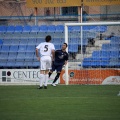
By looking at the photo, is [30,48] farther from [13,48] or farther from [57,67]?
[57,67]

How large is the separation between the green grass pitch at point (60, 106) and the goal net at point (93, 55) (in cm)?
519

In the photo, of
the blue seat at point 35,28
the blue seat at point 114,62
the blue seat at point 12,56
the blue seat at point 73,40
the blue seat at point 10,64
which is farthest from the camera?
the blue seat at point 35,28

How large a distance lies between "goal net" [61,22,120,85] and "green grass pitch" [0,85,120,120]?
17.0ft

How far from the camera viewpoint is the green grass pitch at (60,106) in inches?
437

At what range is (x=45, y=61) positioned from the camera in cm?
1945

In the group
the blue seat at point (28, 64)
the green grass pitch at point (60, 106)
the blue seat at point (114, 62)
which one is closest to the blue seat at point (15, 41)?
the blue seat at point (28, 64)

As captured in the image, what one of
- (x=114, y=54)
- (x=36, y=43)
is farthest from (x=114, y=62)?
(x=36, y=43)

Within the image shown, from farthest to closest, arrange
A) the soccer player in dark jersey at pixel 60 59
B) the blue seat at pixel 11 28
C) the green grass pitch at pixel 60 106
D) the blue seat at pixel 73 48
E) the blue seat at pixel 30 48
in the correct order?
the blue seat at pixel 11 28
the blue seat at pixel 30 48
the blue seat at pixel 73 48
the soccer player in dark jersey at pixel 60 59
the green grass pitch at pixel 60 106

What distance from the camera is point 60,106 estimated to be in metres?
13.1

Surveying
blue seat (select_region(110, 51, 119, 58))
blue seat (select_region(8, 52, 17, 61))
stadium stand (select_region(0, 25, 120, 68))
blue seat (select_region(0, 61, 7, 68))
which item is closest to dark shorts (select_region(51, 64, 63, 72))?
stadium stand (select_region(0, 25, 120, 68))

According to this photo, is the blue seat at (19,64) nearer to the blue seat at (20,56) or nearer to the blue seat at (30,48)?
the blue seat at (20,56)

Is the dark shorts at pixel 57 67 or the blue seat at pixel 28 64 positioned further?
the blue seat at pixel 28 64

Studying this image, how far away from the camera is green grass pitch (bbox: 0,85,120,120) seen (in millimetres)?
11102

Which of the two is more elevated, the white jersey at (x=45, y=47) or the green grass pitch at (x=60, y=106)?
the white jersey at (x=45, y=47)
